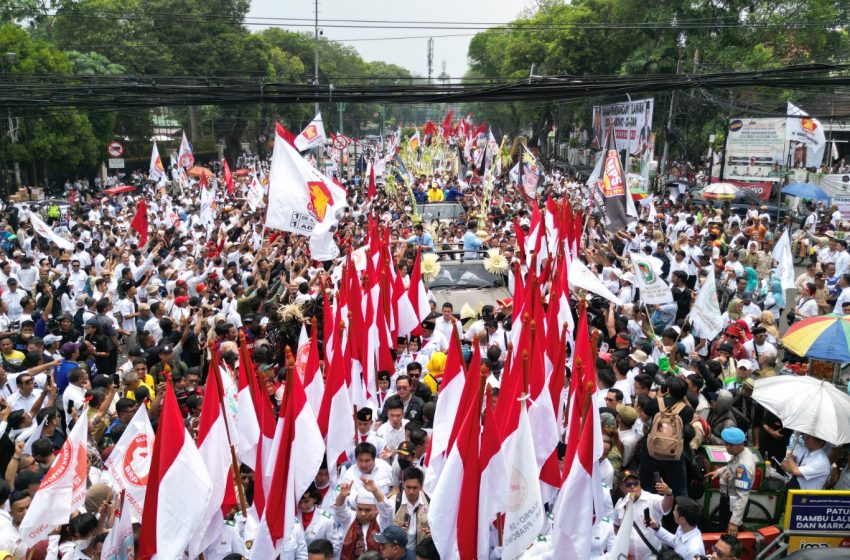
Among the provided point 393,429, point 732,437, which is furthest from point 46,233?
point 732,437

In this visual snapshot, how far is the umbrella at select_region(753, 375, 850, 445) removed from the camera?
5762 millimetres

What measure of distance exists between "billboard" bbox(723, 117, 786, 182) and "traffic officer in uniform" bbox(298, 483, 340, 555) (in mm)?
24724

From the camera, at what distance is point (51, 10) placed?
36.6 meters

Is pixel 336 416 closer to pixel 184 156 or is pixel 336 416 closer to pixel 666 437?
pixel 666 437

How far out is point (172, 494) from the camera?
Result: 445 cm

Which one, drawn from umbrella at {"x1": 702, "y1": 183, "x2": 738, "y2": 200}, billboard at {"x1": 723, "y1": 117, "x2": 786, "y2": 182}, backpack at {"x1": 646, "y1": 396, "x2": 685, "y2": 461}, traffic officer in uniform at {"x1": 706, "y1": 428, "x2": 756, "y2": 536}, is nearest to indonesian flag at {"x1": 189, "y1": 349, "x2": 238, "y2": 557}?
backpack at {"x1": 646, "y1": 396, "x2": 685, "y2": 461}

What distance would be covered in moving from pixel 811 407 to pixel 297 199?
632 centimetres

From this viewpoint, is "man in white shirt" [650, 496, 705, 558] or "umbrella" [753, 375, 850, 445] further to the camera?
"umbrella" [753, 375, 850, 445]

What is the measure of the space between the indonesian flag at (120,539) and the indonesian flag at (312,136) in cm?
1460

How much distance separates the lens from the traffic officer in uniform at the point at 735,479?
549 centimetres

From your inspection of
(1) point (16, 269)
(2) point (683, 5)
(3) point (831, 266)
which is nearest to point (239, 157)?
(2) point (683, 5)

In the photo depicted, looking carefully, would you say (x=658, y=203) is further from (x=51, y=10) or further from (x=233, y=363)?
(x=51, y=10)

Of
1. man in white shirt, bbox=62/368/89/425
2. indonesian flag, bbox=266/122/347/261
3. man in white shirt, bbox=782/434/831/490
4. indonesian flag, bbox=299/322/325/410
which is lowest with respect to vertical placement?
man in white shirt, bbox=782/434/831/490

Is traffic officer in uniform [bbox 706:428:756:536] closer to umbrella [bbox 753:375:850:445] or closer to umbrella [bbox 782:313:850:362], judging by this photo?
umbrella [bbox 753:375:850:445]
